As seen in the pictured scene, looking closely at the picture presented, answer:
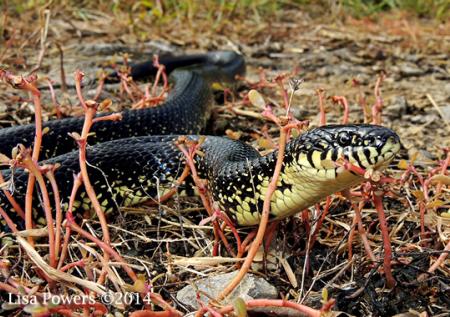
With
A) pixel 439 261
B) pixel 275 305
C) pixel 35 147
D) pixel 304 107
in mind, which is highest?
pixel 35 147

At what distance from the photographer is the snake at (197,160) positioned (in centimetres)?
306

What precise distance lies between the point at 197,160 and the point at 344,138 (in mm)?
1410

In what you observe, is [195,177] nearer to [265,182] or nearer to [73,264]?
[265,182]

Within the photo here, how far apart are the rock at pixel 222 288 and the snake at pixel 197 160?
43cm

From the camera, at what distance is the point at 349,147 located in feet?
10.1

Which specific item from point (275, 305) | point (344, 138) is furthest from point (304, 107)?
point (275, 305)

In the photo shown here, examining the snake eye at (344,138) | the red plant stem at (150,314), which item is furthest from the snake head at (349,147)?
the red plant stem at (150,314)

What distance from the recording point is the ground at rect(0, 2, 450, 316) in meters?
3.05

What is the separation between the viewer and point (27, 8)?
8.38m

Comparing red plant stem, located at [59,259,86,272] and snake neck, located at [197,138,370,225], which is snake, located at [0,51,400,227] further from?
red plant stem, located at [59,259,86,272]

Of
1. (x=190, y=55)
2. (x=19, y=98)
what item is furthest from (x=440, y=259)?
(x=190, y=55)

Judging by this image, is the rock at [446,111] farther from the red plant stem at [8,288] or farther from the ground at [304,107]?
the red plant stem at [8,288]

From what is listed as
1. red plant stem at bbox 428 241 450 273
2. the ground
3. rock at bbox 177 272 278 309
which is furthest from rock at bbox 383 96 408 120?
rock at bbox 177 272 278 309

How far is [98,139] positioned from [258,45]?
433 centimetres
